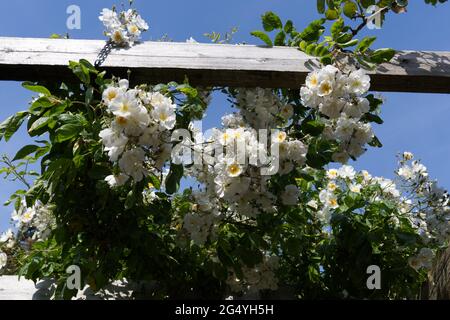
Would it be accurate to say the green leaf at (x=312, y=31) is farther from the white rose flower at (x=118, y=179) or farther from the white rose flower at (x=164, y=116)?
the white rose flower at (x=118, y=179)

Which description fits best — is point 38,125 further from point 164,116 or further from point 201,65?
point 201,65

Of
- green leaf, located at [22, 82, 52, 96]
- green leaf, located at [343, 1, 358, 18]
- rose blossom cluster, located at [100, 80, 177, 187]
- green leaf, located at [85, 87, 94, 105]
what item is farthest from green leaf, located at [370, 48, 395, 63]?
green leaf, located at [22, 82, 52, 96]

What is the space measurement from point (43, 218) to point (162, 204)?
1.57ft

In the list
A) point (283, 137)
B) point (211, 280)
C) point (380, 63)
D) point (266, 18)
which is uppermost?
point (266, 18)

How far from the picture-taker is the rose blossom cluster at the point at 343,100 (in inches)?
71.9

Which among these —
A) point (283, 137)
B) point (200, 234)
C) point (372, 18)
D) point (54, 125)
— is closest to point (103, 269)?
point (200, 234)

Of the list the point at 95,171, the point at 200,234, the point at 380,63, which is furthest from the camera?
the point at 380,63

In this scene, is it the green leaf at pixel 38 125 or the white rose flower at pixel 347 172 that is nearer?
the green leaf at pixel 38 125

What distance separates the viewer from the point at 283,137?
178cm

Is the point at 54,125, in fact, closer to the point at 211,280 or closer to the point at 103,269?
the point at 103,269

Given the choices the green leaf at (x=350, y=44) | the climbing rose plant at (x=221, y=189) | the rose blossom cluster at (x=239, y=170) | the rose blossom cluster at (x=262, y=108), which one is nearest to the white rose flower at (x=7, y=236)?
the climbing rose plant at (x=221, y=189)

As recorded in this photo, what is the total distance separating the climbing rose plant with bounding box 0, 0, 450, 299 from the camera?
5.60 ft

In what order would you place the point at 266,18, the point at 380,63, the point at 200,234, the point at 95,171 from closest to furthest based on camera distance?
the point at 95,171
the point at 200,234
the point at 380,63
the point at 266,18

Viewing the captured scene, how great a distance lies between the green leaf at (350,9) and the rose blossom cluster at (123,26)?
71cm
